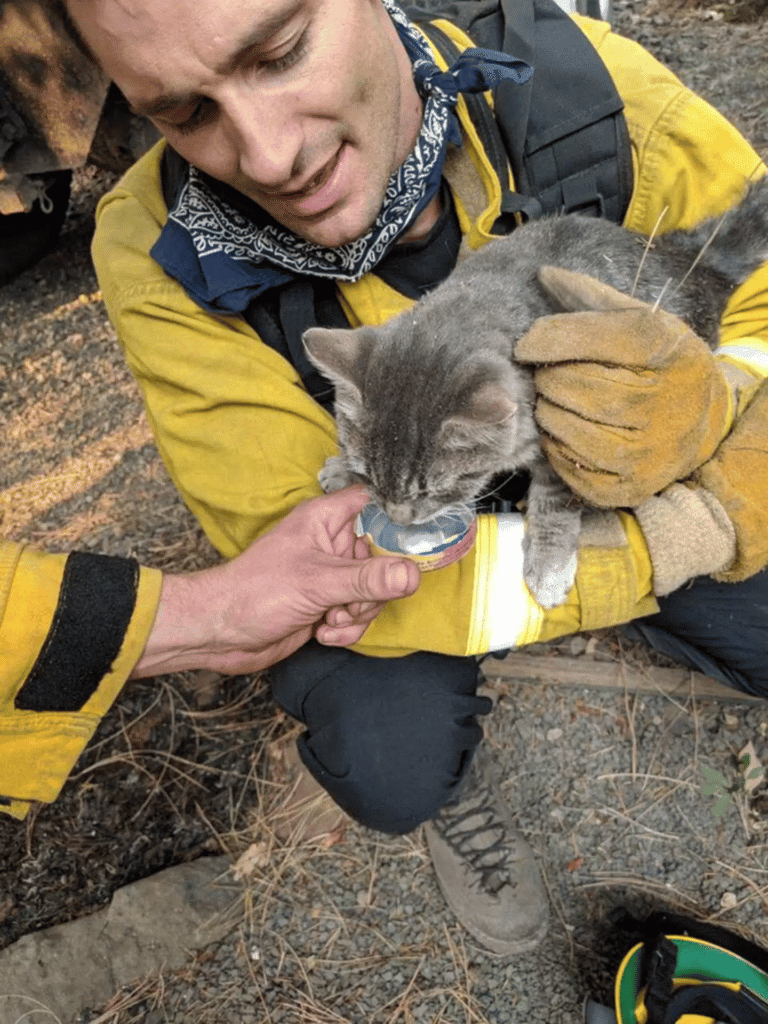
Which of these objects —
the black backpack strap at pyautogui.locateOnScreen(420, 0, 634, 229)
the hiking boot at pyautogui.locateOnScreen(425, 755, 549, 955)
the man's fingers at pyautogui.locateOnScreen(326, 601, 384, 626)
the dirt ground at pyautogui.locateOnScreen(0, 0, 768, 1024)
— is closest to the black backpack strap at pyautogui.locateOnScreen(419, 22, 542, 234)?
the black backpack strap at pyautogui.locateOnScreen(420, 0, 634, 229)

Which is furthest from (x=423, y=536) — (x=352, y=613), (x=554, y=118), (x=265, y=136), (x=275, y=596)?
(x=554, y=118)

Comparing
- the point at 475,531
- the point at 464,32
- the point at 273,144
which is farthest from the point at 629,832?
the point at 464,32

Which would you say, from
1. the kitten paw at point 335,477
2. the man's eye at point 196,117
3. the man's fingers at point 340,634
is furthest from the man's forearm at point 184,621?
the man's eye at point 196,117

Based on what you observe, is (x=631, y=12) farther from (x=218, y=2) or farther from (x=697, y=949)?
(x=697, y=949)

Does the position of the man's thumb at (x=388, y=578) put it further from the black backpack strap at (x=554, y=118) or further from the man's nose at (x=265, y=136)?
the black backpack strap at (x=554, y=118)

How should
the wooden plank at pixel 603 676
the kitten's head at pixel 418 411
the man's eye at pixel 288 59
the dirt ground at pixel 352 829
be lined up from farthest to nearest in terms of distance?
1. the wooden plank at pixel 603 676
2. the dirt ground at pixel 352 829
3. the kitten's head at pixel 418 411
4. the man's eye at pixel 288 59

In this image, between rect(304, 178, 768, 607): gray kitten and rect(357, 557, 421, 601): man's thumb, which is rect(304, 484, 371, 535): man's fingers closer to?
rect(304, 178, 768, 607): gray kitten

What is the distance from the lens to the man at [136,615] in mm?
1908

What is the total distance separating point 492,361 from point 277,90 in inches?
28.7

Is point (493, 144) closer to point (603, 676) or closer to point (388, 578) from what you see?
point (388, 578)

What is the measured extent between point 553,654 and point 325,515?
120 cm

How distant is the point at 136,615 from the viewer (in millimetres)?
1997

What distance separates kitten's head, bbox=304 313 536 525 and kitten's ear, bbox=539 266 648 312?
0.21 metres

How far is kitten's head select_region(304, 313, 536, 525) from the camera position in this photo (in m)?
1.84
